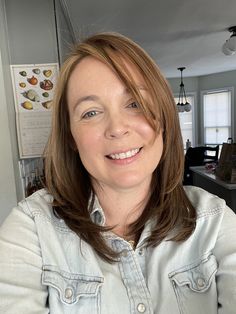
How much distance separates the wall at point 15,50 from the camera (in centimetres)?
136

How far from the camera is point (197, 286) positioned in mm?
661

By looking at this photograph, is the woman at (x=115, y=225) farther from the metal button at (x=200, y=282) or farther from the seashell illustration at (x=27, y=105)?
the seashell illustration at (x=27, y=105)

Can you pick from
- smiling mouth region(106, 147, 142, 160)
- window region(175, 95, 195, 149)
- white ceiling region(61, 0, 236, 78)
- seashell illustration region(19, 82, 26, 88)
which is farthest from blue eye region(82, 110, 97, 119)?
window region(175, 95, 195, 149)

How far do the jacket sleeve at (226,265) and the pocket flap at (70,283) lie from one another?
0.28 m

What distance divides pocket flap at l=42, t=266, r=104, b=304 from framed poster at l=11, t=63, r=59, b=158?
95cm

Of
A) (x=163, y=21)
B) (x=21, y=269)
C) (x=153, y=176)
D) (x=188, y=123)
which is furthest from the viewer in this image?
(x=188, y=123)

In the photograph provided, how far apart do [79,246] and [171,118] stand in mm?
413

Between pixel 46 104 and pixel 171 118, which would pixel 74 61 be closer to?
pixel 171 118

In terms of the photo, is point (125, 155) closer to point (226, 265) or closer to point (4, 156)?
point (226, 265)

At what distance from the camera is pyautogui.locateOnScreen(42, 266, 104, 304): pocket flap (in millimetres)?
618

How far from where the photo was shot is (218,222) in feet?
2.33

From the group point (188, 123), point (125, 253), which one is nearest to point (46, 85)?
point (125, 253)

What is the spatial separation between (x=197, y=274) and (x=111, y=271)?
212mm

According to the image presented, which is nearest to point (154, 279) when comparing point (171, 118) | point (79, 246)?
point (79, 246)
